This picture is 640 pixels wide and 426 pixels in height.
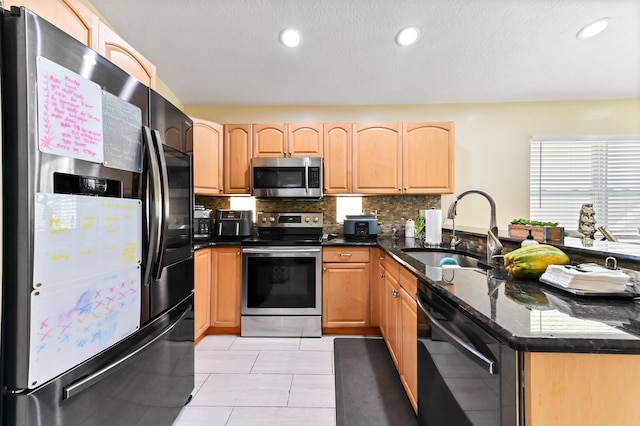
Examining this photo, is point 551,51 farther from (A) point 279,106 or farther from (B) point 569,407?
(B) point 569,407

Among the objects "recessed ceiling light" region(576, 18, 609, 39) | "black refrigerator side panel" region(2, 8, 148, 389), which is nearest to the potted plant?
"recessed ceiling light" region(576, 18, 609, 39)

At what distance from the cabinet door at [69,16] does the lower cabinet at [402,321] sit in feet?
6.15

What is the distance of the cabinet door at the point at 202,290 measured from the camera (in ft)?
8.04

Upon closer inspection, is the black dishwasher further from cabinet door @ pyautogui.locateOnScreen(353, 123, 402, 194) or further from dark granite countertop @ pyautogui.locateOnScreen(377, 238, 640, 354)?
cabinet door @ pyautogui.locateOnScreen(353, 123, 402, 194)

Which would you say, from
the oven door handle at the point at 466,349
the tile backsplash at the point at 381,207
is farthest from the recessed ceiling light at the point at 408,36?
the oven door handle at the point at 466,349

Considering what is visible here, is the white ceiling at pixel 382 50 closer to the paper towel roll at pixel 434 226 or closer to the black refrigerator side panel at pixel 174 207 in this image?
the black refrigerator side panel at pixel 174 207

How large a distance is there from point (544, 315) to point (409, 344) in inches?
37.7

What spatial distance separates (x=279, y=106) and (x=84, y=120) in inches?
102

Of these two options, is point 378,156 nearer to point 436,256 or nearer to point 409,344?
point 436,256

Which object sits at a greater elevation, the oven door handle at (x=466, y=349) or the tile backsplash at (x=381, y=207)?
the tile backsplash at (x=381, y=207)

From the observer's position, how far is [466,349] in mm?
891

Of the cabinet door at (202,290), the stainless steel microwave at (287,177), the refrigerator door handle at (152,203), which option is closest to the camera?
the refrigerator door handle at (152,203)

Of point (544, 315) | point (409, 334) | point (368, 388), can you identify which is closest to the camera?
point (544, 315)

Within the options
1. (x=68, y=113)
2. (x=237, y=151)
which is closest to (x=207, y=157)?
(x=237, y=151)
